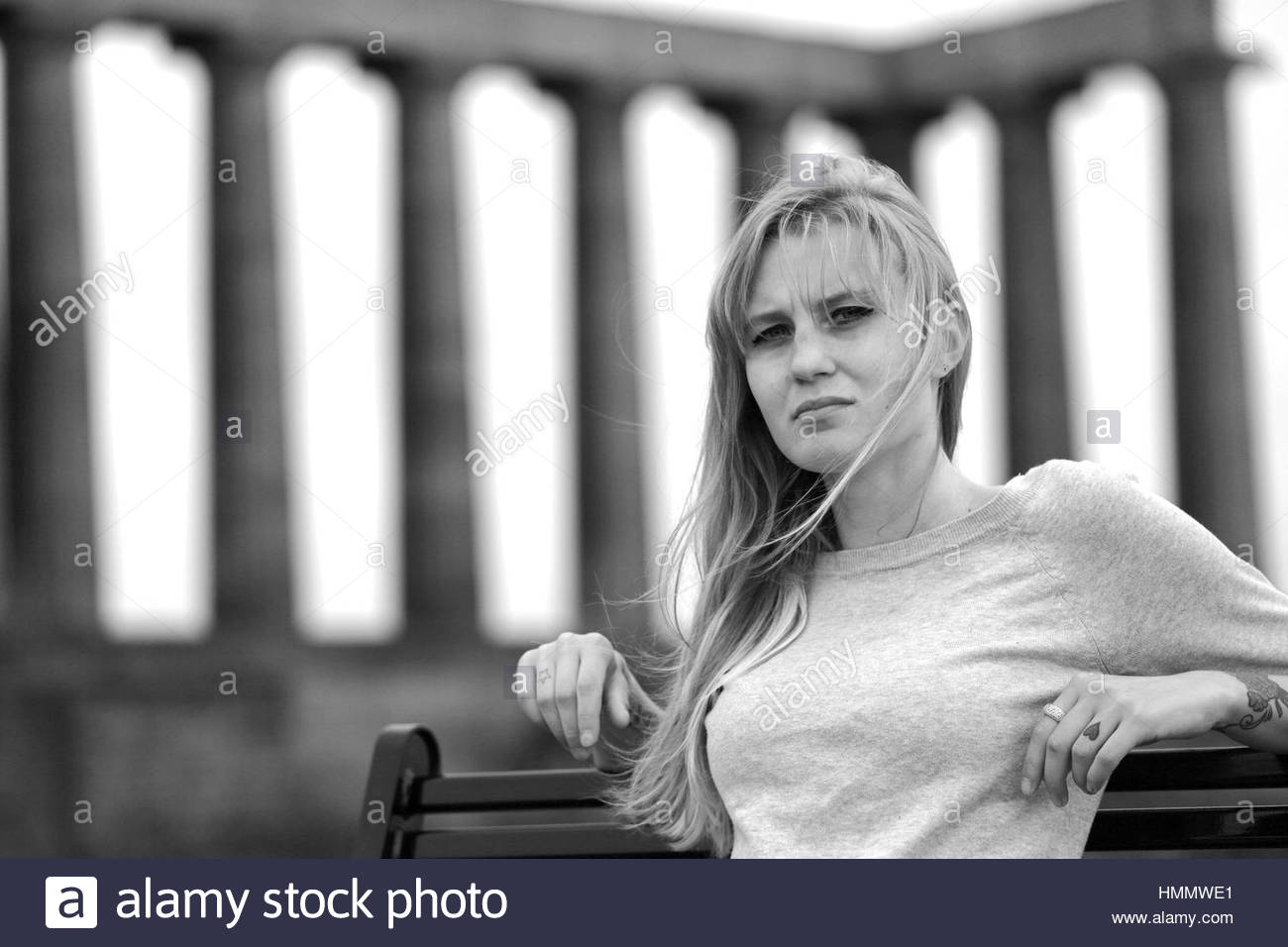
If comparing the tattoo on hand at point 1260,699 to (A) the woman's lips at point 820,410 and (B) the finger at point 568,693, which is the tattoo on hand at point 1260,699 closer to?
(A) the woman's lips at point 820,410

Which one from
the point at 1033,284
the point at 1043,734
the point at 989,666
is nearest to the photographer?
the point at 1043,734

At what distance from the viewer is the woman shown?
209 inches

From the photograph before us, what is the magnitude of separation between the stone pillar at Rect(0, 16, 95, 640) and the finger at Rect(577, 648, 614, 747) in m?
30.3

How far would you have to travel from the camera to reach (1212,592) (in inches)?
209

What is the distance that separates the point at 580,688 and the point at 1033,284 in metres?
36.1

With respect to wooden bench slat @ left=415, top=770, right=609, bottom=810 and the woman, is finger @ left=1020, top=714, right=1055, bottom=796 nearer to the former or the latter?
the woman

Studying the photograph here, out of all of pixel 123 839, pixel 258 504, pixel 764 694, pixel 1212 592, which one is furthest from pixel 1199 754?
pixel 258 504

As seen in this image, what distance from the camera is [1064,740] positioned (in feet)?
16.5

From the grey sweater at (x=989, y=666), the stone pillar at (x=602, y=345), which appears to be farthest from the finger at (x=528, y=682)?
the stone pillar at (x=602, y=345)

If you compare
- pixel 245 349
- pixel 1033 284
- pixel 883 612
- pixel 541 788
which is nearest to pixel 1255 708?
pixel 883 612

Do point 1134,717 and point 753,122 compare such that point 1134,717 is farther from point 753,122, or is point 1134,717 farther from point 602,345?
point 753,122

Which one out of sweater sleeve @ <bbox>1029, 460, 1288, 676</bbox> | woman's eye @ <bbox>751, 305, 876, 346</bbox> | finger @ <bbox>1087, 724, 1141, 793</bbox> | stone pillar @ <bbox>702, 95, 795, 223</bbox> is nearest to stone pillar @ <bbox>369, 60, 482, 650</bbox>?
stone pillar @ <bbox>702, 95, 795, 223</bbox>

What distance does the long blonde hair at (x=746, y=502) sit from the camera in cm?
586

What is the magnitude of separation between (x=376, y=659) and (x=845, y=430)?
31861 mm
